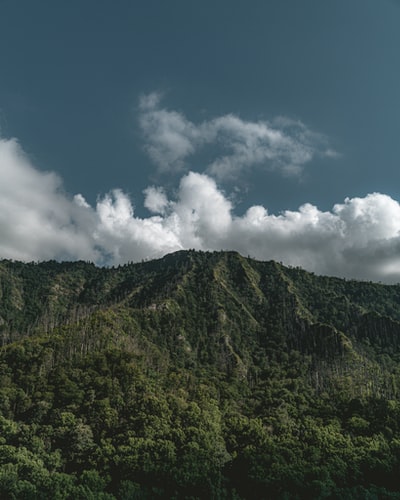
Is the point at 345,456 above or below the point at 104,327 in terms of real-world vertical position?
below

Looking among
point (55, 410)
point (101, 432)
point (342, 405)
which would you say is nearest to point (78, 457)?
point (101, 432)

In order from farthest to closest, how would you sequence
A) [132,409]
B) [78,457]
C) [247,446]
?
[132,409]
[247,446]
[78,457]

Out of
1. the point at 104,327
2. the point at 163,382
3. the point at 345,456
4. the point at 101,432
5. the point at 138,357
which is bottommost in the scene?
the point at 345,456

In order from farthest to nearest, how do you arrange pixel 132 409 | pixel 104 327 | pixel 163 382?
1. pixel 104 327
2. pixel 163 382
3. pixel 132 409

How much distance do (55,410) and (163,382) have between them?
50453 mm

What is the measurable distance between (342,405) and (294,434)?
46.1 metres

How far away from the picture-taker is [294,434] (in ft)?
436

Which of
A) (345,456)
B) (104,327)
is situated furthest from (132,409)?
(104,327)

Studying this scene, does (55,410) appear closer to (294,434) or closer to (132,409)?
(132,409)

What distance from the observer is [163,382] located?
159m

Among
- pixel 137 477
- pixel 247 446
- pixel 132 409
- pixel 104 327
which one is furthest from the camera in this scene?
pixel 104 327

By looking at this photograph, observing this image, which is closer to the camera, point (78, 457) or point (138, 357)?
point (78, 457)

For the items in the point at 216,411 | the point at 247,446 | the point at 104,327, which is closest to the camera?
the point at 247,446

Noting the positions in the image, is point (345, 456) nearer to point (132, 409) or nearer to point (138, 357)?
point (132, 409)
